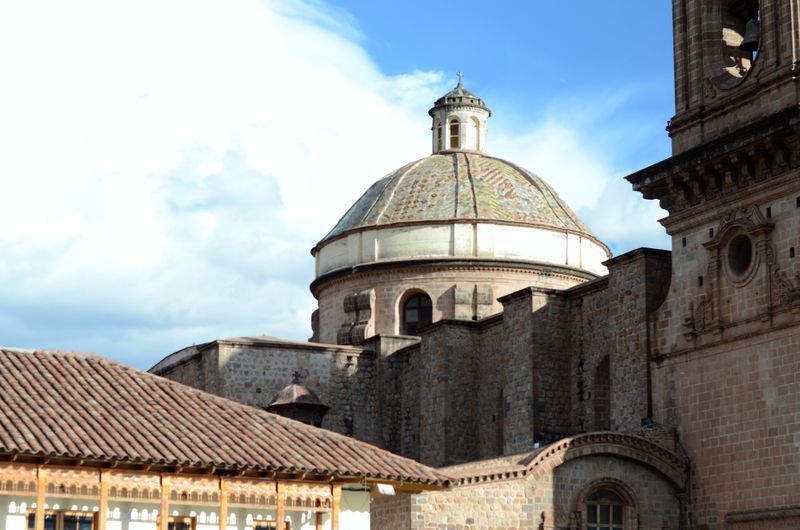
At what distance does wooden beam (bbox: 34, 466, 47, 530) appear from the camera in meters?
22.0

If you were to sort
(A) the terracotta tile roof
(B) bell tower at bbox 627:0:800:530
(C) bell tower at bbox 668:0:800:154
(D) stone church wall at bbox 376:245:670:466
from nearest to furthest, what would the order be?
1. (A) the terracotta tile roof
2. (B) bell tower at bbox 627:0:800:530
3. (C) bell tower at bbox 668:0:800:154
4. (D) stone church wall at bbox 376:245:670:466

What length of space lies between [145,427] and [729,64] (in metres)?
14.6

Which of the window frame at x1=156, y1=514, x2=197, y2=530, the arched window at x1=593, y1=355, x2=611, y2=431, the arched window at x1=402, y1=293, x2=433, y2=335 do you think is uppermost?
the arched window at x1=402, y1=293, x2=433, y2=335

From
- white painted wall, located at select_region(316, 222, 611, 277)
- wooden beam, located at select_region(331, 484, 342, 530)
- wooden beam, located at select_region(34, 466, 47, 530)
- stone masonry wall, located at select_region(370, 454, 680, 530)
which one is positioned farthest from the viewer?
white painted wall, located at select_region(316, 222, 611, 277)

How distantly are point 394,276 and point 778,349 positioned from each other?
58.3 feet

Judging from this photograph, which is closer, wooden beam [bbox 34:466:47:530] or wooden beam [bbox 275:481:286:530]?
wooden beam [bbox 34:466:47:530]

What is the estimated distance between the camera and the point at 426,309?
44312 mm

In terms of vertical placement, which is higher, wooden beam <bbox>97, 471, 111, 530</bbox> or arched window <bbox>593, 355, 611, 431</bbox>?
arched window <bbox>593, 355, 611, 431</bbox>

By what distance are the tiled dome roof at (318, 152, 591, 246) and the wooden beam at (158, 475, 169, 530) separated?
22302mm

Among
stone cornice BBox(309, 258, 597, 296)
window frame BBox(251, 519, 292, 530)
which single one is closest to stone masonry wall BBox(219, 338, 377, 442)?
stone cornice BBox(309, 258, 597, 296)

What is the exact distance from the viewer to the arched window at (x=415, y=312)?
4422cm

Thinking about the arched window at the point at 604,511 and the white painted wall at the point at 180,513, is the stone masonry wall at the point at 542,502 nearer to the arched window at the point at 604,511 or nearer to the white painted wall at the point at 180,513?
the arched window at the point at 604,511

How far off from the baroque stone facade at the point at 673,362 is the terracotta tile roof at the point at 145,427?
3.55 metres

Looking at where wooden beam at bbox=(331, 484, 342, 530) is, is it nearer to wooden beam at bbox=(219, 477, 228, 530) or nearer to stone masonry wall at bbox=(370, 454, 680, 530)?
wooden beam at bbox=(219, 477, 228, 530)
